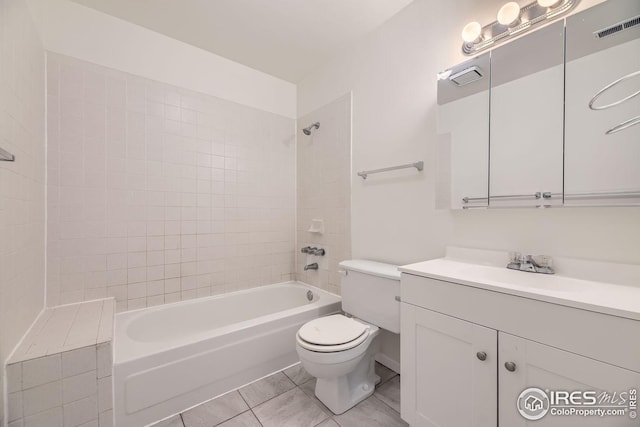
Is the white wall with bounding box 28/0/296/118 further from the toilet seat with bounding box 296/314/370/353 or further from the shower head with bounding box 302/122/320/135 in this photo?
the toilet seat with bounding box 296/314/370/353

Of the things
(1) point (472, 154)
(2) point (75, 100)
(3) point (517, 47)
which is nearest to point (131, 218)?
(2) point (75, 100)

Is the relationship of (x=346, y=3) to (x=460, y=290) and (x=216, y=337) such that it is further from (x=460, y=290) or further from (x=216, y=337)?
(x=216, y=337)

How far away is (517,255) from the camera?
1.26 m

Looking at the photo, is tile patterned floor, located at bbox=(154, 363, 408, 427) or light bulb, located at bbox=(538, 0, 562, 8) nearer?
light bulb, located at bbox=(538, 0, 562, 8)

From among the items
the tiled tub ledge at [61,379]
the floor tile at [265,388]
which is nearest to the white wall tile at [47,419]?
the tiled tub ledge at [61,379]

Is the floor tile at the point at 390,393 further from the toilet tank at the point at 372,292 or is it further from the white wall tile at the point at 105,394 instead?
the white wall tile at the point at 105,394

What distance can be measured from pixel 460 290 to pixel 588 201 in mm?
623

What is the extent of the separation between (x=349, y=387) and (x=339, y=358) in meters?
0.34

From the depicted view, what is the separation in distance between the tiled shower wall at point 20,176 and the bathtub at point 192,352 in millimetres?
446

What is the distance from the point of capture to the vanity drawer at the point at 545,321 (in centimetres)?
72

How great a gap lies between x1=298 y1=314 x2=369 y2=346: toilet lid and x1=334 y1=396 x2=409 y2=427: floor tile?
42 cm

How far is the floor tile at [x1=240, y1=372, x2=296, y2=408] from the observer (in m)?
1.58

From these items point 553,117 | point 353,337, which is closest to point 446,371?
point 353,337

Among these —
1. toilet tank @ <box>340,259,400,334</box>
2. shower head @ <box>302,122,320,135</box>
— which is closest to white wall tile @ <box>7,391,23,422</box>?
toilet tank @ <box>340,259,400,334</box>
